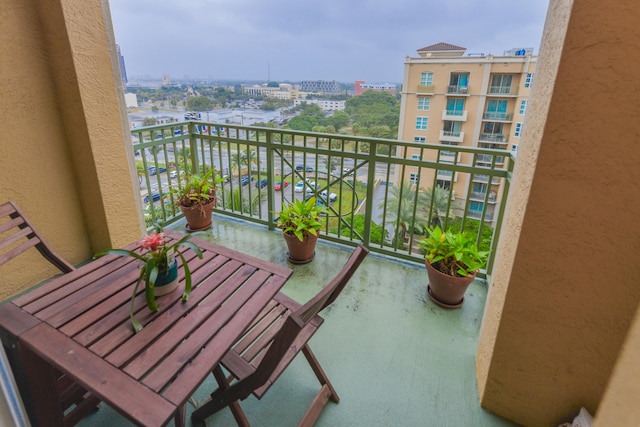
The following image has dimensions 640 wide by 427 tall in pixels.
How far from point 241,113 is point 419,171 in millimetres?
2122

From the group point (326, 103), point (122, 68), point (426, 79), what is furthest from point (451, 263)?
point (426, 79)

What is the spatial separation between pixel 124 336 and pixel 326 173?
2377 mm

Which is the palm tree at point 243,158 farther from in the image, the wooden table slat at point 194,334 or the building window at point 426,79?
the building window at point 426,79

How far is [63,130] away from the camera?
250 cm

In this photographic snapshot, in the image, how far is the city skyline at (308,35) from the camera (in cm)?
461

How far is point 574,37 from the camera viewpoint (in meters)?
1.09

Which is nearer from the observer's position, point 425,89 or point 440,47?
point 425,89

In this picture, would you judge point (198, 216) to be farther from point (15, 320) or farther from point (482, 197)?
point (482, 197)

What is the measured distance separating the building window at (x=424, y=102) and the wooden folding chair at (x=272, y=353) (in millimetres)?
4120

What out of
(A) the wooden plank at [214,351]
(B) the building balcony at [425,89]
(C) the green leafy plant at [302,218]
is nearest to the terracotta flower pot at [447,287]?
(C) the green leafy plant at [302,218]

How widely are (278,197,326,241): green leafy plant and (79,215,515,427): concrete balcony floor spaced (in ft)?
1.25

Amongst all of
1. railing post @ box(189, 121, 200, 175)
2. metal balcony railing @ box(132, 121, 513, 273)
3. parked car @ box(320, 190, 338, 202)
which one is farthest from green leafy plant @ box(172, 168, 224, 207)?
parked car @ box(320, 190, 338, 202)

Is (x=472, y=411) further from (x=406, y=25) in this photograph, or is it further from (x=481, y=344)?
(x=406, y=25)

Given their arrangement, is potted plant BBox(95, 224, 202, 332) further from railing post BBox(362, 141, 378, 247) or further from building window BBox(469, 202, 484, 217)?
building window BBox(469, 202, 484, 217)
